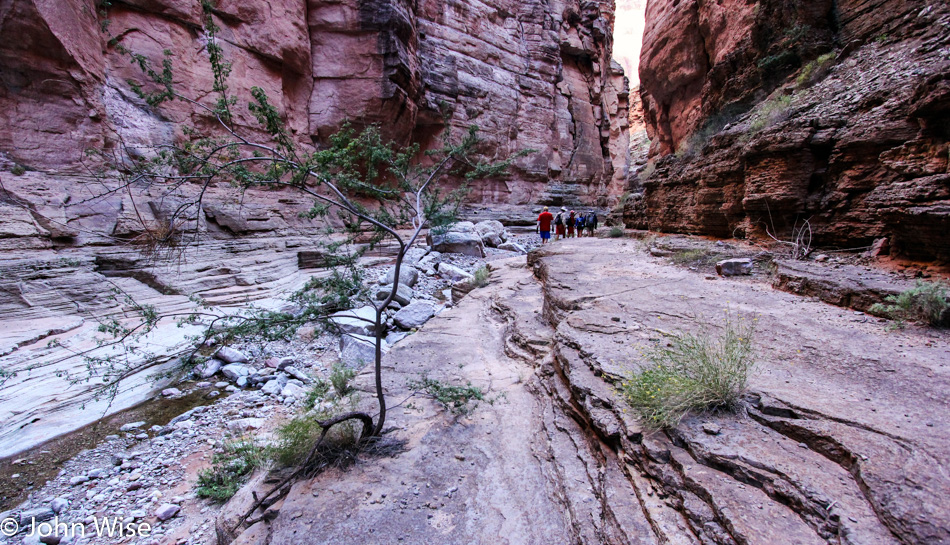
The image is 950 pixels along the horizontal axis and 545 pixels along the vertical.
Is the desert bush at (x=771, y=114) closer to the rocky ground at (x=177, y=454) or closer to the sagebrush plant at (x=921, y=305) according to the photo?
the sagebrush plant at (x=921, y=305)

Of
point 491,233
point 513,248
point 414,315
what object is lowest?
point 414,315

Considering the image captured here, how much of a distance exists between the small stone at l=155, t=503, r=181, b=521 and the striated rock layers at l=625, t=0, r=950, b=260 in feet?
26.8

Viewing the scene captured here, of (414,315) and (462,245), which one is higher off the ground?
(462,245)

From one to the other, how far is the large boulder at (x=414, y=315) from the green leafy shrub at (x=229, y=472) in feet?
12.7

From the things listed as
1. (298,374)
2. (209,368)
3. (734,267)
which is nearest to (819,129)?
(734,267)

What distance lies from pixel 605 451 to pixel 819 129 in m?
6.82

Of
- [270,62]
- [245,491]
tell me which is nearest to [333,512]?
[245,491]

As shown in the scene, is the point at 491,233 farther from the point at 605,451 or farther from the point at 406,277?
the point at 605,451

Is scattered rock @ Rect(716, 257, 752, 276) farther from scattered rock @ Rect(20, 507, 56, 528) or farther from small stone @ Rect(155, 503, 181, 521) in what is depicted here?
scattered rock @ Rect(20, 507, 56, 528)

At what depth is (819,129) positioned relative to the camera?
235 inches

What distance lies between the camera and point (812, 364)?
108 inches

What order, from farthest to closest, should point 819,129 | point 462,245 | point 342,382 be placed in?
point 462,245 → point 819,129 → point 342,382

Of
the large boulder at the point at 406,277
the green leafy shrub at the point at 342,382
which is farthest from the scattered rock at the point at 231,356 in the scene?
the large boulder at the point at 406,277

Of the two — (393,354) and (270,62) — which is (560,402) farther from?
(270,62)
